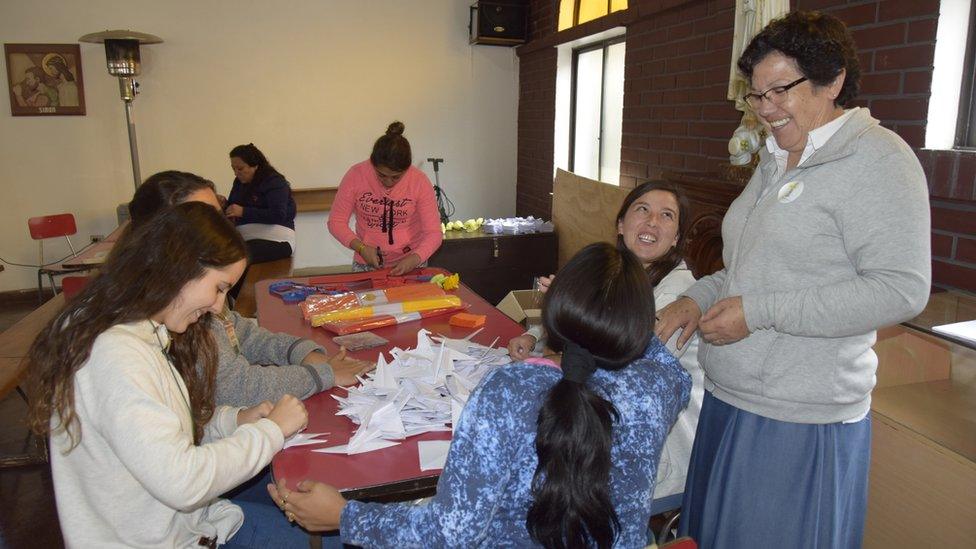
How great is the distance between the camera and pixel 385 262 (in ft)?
10.6

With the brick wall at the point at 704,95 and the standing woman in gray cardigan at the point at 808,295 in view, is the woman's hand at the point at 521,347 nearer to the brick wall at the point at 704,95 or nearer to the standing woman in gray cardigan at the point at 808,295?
the standing woman in gray cardigan at the point at 808,295

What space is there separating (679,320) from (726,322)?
0.72ft

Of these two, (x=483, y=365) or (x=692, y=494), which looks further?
(x=483, y=365)

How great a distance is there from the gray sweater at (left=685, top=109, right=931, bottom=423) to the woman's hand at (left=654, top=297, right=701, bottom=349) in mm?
103

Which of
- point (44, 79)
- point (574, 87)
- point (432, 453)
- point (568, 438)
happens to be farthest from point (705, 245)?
point (44, 79)

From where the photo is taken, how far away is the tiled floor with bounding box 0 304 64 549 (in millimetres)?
2369

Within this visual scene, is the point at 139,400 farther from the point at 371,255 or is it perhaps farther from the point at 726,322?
the point at 371,255

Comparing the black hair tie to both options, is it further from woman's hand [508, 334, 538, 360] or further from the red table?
woman's hand [508, 334, 538, 360]

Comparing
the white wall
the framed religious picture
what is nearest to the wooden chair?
the white wall

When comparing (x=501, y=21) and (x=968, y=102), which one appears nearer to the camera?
(x=968, y=102)

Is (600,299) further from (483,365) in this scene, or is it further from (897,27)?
(897,27)

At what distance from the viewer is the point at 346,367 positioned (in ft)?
5.88

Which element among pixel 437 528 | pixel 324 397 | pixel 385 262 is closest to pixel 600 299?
pixel 437 528

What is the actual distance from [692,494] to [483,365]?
64 centimetres
